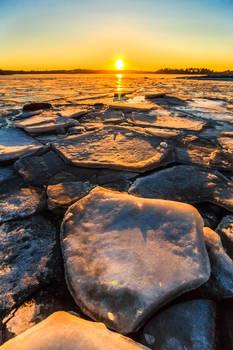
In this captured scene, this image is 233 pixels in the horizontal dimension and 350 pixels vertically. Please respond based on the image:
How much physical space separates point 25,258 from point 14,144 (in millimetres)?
1207

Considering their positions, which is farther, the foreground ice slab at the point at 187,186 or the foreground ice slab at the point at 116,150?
the foreground ice slab at the point at 116,150

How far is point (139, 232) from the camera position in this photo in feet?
2.17

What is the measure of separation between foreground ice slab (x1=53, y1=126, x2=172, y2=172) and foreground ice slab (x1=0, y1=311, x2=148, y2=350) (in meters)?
0.86

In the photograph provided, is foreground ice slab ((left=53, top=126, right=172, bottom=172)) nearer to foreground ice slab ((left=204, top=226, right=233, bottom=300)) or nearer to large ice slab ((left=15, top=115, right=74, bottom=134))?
large ice slab ((left=15, top=115, right=74, bottom=134))

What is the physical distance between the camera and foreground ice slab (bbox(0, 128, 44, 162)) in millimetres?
1375

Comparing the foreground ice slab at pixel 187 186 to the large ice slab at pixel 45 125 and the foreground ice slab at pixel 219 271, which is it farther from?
the large ice slab at pixel 45 125

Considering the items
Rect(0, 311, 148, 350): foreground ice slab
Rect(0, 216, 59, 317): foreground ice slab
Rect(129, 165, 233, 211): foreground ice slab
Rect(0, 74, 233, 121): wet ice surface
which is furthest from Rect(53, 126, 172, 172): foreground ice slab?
Rect(0, 74, 233, 121): wet ice surface

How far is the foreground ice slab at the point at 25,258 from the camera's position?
1.86 ft

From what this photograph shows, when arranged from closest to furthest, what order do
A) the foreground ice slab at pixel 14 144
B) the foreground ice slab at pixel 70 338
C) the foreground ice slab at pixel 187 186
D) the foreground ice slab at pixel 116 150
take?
the foreground ice slab at pixel 70 338, the foreground ice slab at pixel 187 186, the foreground ice slab at pixel 116 150, the foreground ice slab at pixel 14 144

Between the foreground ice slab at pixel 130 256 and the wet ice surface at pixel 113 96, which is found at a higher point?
the wet ice surface at pixel 113 96

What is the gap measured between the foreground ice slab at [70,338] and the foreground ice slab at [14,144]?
3.96 feet

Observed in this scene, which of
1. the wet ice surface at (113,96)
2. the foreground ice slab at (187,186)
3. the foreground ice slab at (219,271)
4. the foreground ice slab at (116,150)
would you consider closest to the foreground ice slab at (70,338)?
the foreground ice slab at (219,271)

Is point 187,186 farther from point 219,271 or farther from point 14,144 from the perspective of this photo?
point 14,144

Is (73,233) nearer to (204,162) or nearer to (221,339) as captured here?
(221,339)
